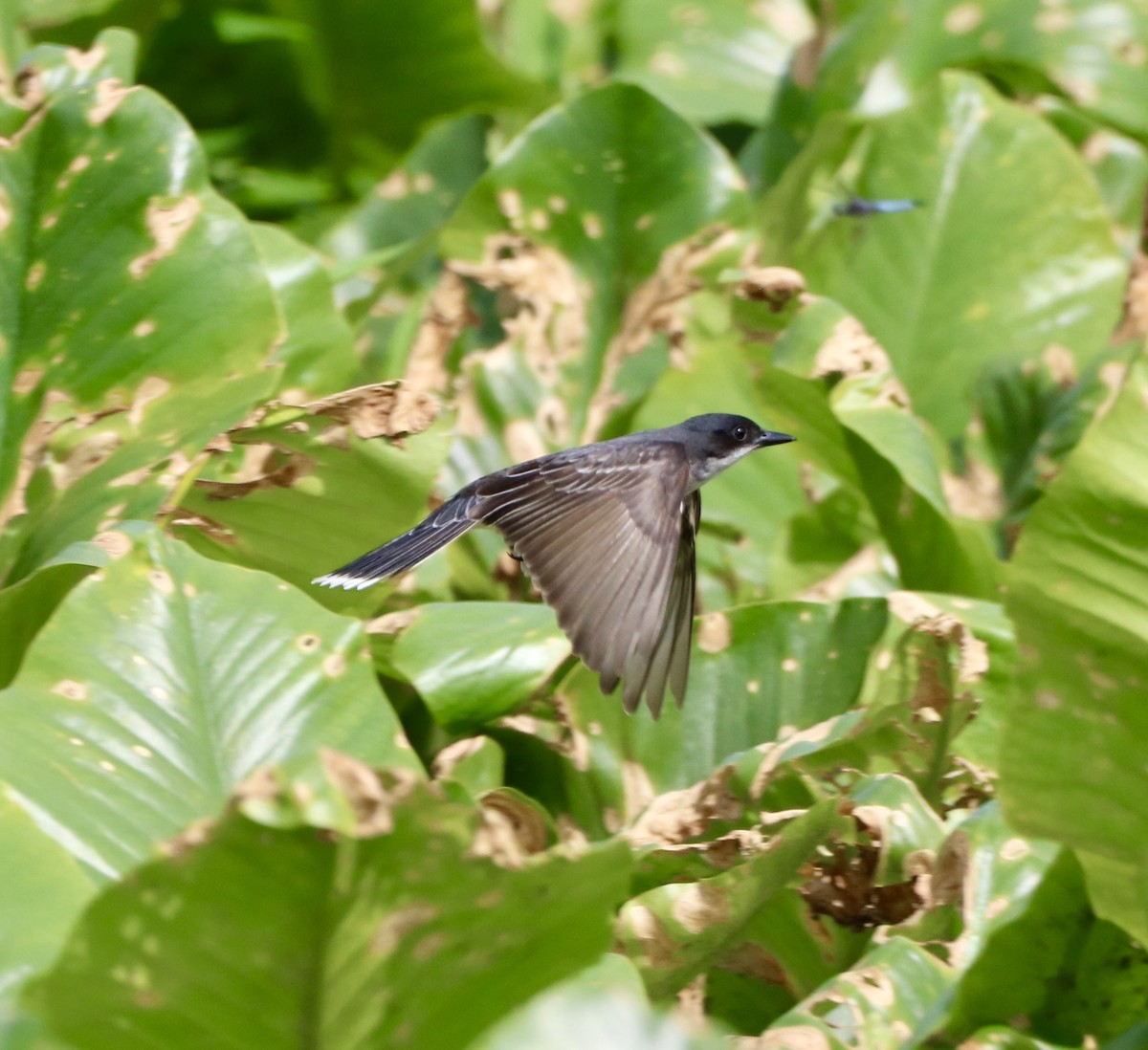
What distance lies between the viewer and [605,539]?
4.22 feet

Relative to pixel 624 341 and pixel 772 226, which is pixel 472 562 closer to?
pixel 624 341

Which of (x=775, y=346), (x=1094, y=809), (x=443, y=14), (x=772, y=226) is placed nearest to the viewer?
(x=1094, y=809)

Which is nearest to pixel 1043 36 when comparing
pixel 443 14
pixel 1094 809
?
pixel 443 14

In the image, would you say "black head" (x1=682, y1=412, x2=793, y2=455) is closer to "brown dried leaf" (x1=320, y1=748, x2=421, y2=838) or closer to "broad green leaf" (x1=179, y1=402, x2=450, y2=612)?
"broad green leaf" (x1=179, y1=402, x2=450, y2=612)

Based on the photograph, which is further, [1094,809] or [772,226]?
[772,226]

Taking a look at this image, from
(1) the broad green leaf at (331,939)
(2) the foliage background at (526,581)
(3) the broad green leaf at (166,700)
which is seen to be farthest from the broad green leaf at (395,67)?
(1) the broad green leaf at (331,939)

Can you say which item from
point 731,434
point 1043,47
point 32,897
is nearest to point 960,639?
point 731,434

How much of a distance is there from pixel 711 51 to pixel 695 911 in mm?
1538

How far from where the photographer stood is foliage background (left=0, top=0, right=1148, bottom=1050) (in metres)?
0.75

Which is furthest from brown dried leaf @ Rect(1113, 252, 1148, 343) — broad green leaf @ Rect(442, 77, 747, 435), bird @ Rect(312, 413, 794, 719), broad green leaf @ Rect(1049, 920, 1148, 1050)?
broad green leaf @ Rect(1049, 920, 1148, 1050)

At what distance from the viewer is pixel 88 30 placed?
1903 mm

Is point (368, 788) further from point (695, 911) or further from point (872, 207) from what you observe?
point (872, 207)

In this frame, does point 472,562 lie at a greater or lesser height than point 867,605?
lesser

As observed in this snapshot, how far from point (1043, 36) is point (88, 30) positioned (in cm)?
116
